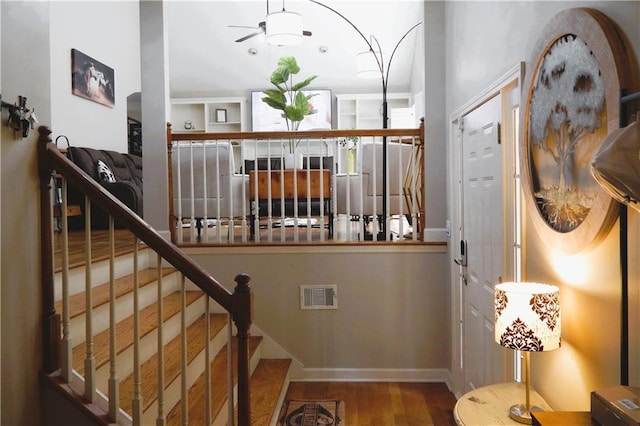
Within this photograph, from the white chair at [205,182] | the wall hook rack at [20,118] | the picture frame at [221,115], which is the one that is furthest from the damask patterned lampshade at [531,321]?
the picture frame at [221,115]

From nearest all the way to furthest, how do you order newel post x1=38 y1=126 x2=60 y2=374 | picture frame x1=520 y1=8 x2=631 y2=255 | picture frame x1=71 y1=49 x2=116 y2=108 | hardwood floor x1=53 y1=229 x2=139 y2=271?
picture frame x1=520 y1=8 x2=631 y2=255 < newel post x1=38 y1=126 x2=60 y2=374 < hardwood floor x1=53 y1=229 x2=139 y2=271 < picture frame x1=71 y1=49 x2=116 y2=108

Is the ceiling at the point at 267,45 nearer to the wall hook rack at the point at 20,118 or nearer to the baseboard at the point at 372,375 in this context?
the baseboard at the point at 372,375

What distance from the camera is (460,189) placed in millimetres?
3662

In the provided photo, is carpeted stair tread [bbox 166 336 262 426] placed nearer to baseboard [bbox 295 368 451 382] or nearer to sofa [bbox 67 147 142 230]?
baseboard [bbox 295 368 451 382]

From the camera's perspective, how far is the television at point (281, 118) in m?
9.59

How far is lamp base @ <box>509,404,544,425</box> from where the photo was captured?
186 centimetres

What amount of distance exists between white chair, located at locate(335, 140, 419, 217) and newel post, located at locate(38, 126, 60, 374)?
2.47 m

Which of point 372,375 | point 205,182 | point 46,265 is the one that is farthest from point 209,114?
point 46,265

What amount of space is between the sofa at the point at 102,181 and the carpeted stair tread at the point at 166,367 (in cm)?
196

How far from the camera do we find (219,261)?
423 centimetres

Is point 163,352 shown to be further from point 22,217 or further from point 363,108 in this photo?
point 363,108

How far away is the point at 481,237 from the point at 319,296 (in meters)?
1.59

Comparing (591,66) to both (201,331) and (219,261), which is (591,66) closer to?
(201,331)

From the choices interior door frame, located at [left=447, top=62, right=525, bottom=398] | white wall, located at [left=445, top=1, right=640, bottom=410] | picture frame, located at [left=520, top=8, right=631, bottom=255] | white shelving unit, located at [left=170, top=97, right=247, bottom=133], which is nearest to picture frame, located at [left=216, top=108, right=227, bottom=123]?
white shelving unit, located at [left=170, top=97, right=247, bottom=133]
